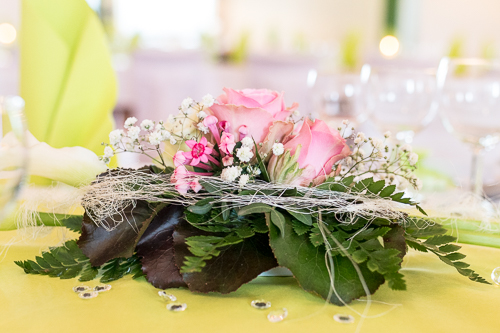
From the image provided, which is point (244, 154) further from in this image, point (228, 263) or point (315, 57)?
point (315, 57)

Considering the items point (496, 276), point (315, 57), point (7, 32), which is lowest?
point (496, 276)

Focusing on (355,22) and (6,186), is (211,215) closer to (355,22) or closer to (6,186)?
(6,186)

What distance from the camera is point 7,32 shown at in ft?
12.1

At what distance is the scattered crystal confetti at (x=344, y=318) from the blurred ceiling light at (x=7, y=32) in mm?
3751

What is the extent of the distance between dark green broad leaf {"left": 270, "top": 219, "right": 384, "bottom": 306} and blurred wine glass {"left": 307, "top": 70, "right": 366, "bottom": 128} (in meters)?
0.58

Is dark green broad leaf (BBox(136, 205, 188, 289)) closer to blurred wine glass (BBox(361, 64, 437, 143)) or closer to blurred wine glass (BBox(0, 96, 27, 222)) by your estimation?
blurred wine glass (BBox(0, 96, 27, 222))

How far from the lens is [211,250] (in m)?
0.33

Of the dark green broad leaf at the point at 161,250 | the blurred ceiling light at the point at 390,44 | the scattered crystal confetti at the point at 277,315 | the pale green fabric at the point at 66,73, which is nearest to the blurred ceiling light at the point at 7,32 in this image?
the pale green fabric at the point at 66,73

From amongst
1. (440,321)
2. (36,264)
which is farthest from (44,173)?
(440,321)

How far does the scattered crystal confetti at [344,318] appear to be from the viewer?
0.98ft

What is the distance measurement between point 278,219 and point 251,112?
92 mm

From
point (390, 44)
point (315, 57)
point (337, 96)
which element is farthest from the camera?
point (390, 44)

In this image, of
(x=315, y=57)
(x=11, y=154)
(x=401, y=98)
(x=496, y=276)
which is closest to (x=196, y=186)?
(x=11, y=154)

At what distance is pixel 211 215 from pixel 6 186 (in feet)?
0.48
